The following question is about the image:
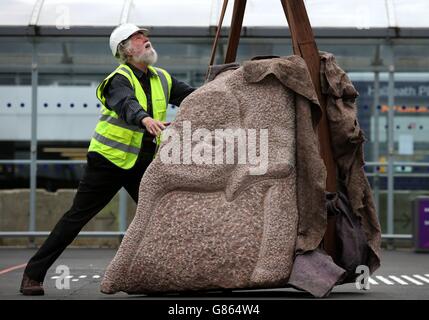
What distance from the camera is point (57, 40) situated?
14.6m

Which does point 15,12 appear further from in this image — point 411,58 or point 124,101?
point 124,101

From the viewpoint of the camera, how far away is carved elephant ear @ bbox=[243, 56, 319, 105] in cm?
607

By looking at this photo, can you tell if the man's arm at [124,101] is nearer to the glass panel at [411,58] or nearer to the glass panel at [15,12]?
the glass panel at [15,12]

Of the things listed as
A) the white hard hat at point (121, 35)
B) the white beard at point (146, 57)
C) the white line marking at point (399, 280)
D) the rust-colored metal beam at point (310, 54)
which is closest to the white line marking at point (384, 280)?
the white line marking at point (399, 280)

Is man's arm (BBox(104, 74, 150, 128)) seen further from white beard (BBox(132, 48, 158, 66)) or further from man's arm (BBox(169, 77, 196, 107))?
man's arm (BBox(169, 77, 196, 107))

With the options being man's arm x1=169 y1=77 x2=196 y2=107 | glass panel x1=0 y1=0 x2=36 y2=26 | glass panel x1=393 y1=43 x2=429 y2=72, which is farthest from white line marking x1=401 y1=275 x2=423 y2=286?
glass panel x1=0 y1=0 x2=36 y2=26

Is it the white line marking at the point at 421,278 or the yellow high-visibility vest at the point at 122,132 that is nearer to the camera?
the yellow high-visibility vest at the point at 122,132

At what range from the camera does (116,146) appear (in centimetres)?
647

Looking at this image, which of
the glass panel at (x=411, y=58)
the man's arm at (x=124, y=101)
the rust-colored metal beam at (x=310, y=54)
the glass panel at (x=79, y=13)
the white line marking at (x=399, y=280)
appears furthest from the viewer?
the glass panel at (x=411, y=58)

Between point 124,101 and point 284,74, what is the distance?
0.98 m

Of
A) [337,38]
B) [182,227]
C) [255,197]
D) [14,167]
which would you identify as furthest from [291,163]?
[14,167]

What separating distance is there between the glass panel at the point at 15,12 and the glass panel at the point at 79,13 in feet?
0.64

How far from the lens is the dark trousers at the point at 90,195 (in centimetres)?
652
